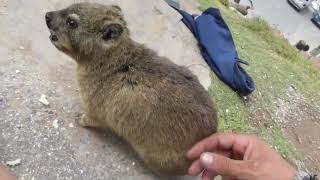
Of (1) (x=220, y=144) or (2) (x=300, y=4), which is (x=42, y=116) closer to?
(1) (x=220, y=144)

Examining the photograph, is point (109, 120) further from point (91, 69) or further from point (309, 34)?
point (309, 34)

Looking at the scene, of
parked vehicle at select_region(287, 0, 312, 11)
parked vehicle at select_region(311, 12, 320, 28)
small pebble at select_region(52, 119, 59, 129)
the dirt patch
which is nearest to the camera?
small pebble at select_region(52, 119, 59, 129)

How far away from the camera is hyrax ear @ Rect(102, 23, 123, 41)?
3.99 metres

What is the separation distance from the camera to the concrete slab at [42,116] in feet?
13.4

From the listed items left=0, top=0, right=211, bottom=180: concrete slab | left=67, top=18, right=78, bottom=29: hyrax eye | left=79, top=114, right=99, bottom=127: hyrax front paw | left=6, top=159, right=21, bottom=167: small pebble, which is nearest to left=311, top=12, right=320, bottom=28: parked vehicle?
Result: left=0, top=0, right=211, bottom=180: concrete slab

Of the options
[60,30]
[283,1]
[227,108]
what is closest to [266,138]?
[227,108]

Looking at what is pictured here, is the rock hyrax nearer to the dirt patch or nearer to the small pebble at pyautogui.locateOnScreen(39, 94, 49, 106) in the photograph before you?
the small pebble at pyautogui.locateOnScreen(39, 94, 49, 106)

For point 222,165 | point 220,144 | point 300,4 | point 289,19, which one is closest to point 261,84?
point 220,144

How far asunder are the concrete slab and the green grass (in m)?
1.54

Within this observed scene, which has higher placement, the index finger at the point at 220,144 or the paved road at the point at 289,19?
the index finger at the point at 220,144

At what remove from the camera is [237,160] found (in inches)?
134

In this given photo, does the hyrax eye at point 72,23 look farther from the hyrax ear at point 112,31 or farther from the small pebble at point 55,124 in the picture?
the small pebble at point 55,124

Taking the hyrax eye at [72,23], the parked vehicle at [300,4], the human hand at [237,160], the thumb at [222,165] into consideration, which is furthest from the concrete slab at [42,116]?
the parked vehicle at [300,4]

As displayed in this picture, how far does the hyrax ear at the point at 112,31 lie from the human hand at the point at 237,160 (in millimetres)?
1139
